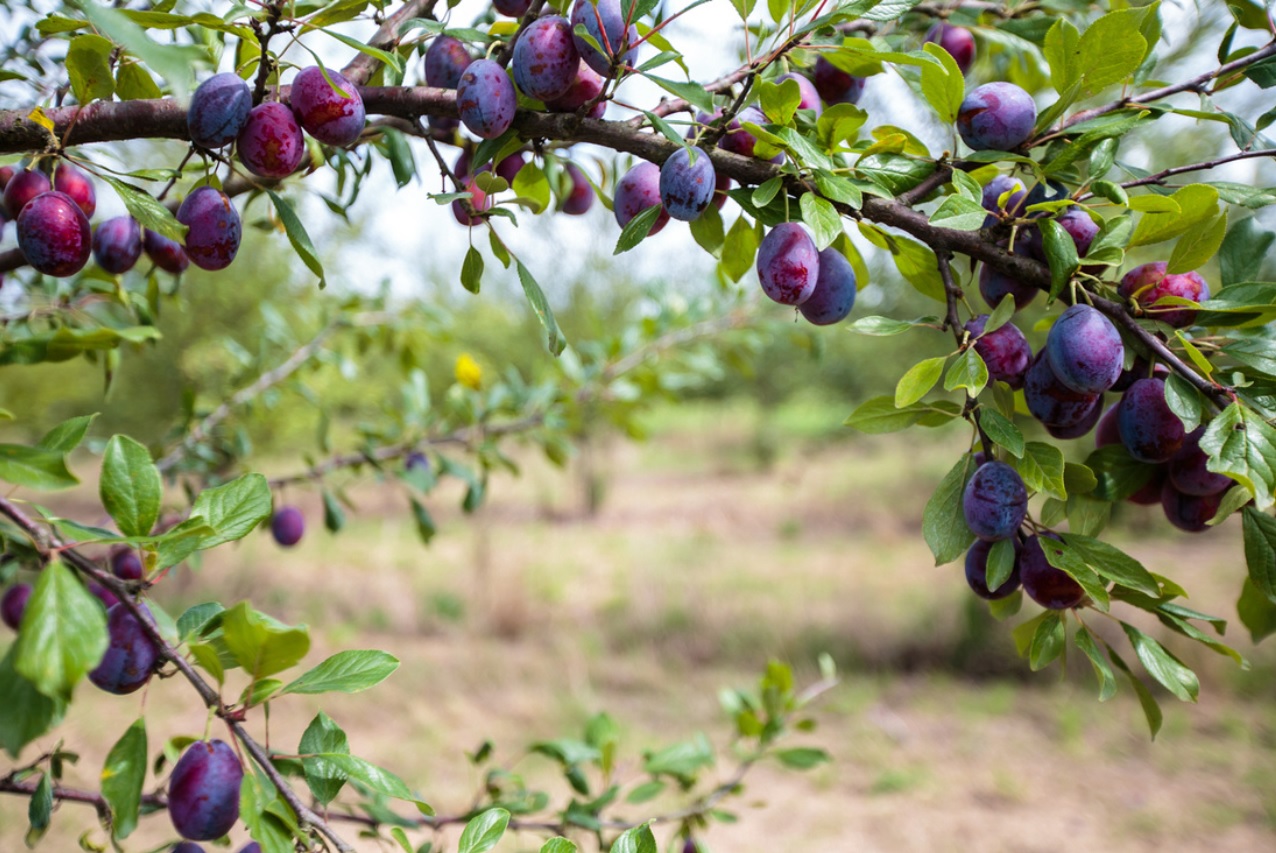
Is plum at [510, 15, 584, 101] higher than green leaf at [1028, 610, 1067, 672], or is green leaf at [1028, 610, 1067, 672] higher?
plum at [510, 15, 584, 101]

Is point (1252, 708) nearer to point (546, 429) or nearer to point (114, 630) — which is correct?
point (546, 429)

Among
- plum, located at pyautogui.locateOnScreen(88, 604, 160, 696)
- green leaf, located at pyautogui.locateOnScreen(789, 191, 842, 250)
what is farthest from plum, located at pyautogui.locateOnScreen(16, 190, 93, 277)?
green leaf, located at pyautogui.locateOnScreen(789, 191, 842, 250)

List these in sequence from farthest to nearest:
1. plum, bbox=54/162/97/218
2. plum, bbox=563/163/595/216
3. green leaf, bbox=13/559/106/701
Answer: plum, bbox=563/163/595/216
plum, bbox=54/162/97/218
green leaf, bbox=13/559/106/701

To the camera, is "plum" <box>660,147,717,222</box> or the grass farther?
the grass

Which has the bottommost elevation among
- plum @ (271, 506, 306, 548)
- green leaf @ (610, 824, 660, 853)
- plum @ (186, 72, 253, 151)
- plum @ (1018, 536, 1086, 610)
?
plum @ (271, 506, 306, 548)

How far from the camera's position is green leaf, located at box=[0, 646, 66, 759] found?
11.6 inches

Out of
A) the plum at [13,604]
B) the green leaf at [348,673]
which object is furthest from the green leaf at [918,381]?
the plum at [13,604]

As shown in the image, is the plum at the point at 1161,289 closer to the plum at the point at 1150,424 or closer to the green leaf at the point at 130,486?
the plum at the point at 1150,424

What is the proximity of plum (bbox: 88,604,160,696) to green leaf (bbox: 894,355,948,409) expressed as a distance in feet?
1.41

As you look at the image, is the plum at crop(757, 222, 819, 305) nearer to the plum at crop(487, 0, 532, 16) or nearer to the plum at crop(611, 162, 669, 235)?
the plum at crop(611, 162, 669, 235)

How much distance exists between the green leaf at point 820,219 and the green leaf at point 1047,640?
10.8 inches

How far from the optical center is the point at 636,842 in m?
0.44

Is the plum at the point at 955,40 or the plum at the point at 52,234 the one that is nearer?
the plum at the point at 52,234

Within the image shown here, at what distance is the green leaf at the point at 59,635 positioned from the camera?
0.27 m
